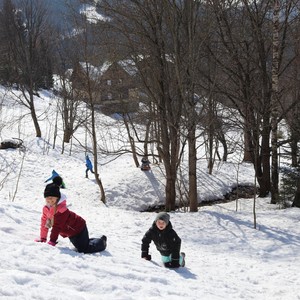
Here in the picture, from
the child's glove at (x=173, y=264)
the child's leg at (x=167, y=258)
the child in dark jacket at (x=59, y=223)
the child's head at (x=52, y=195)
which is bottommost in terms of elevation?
the child's glove at (x=173, y=264)

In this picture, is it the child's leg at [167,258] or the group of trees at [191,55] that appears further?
the group of trees at [191,55]

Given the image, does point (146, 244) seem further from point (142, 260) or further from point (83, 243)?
point (83, 243)

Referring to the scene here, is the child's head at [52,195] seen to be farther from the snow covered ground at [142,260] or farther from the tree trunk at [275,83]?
the tree trunk at [275,83]

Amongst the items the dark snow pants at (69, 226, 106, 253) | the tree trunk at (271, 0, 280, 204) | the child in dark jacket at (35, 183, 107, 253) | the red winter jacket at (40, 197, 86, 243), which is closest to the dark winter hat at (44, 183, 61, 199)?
the child in dark jacket at (35, 183, 107, 253)

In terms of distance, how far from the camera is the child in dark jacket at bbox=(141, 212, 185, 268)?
224 inches

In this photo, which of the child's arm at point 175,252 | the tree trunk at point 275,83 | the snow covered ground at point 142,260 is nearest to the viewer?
the snow covered ground at point 142,260

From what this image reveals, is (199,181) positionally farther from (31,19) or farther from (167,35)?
(31,19)

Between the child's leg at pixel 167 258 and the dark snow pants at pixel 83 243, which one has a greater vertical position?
the dark snow pants at pixel 83 243

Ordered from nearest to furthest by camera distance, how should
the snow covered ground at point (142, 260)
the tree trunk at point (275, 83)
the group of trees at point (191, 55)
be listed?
1. the snow covered ground at point (142, 260)
2. the group of trees at point (191, 55)
3. the tree trunk at point (275, 83)

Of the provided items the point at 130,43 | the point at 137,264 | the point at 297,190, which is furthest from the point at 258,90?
the point at 137,264

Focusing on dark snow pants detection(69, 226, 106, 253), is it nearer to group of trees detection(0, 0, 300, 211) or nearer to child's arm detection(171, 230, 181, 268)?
child's arm detection(171, 230, 181, 268)

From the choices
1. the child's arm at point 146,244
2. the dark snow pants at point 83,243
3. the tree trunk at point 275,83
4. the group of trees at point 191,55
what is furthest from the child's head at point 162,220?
the tree trunk at point 275,83

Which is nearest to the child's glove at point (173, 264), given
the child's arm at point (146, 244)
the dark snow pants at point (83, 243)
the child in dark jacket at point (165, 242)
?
the child in dark jacket at point (165, 242)

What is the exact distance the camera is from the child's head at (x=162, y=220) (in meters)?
5.67
